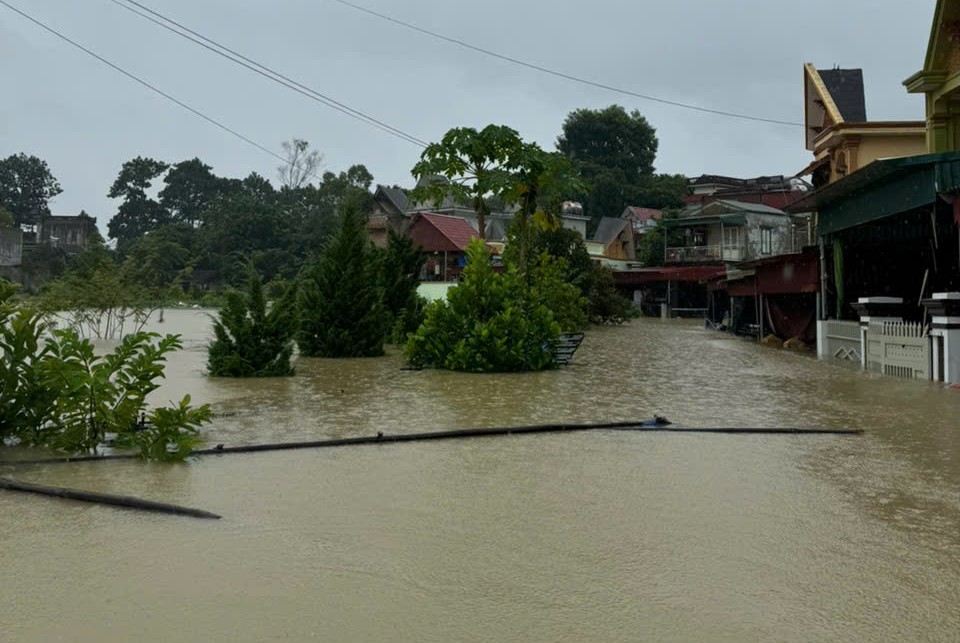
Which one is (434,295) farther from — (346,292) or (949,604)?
(949,604)

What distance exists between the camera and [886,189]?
15.7m

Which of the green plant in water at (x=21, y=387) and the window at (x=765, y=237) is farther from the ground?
the window at (x=765, y=237)

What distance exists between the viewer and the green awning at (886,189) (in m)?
13.2

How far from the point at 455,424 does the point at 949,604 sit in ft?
20.1

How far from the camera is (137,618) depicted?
3779 millimetres

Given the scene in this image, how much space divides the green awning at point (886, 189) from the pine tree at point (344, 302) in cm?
1010

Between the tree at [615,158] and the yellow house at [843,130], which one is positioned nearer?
the yellow house at [843,130]

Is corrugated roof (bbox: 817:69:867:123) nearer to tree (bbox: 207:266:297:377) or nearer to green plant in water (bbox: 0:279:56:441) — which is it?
tree (bbox: 207:266:297:377)

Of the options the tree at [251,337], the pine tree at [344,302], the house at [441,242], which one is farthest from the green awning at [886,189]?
the house at [441,242]

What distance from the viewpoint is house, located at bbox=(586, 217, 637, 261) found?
66000 mm

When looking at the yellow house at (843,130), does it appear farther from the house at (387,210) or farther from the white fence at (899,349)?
the house at (387,210)

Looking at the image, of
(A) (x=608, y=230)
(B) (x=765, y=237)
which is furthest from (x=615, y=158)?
(B) (x=765, y=237)

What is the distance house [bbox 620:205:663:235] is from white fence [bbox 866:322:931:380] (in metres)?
53.5

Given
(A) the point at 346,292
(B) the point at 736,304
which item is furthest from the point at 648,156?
(A) the point at 346,292
